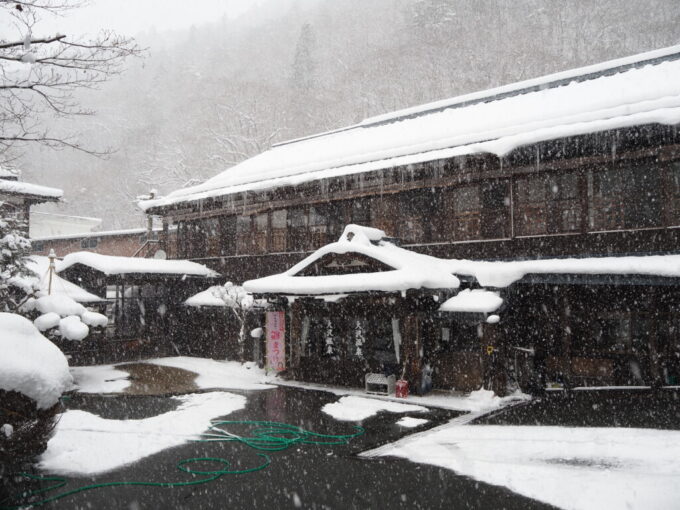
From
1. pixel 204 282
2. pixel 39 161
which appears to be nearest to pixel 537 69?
pixel 204 282

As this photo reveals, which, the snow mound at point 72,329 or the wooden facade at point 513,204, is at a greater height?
the wooden facade at point 513,204

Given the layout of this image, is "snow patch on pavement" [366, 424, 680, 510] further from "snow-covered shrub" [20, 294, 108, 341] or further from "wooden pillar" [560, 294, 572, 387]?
"snow-covered shrub" [20, 294, 108, 341]

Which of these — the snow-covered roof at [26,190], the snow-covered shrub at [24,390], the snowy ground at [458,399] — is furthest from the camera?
the snow-covered roof at [26,190]

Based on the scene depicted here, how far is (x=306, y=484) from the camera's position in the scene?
274 inches

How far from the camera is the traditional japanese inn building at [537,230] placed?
41.3 ft

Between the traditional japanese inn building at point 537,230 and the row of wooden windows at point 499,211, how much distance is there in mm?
46

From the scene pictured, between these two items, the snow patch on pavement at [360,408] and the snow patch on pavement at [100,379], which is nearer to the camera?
the snow patch on pavement at [360,408]

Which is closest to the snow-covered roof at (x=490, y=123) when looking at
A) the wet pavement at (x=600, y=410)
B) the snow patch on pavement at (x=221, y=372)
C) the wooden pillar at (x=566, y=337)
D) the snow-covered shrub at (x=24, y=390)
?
the wooden pillar at (x=566, y=337)

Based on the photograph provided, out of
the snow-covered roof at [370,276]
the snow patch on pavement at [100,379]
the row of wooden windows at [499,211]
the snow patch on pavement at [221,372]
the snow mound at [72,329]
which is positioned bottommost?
the snow patch on pavement at [221,372]

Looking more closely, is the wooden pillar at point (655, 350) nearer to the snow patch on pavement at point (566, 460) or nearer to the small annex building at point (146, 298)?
the snow patch on pavement at point (566, 460)

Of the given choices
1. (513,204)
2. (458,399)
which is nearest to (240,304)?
(458,399)

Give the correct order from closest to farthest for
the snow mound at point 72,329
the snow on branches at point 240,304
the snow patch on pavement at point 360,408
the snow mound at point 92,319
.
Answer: the snow patch on pavement at point 360,408, the snow mound at point 72,329, the snow mound at point 92,319, the snow on branches at point 240,304

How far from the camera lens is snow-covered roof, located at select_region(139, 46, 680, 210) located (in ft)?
43.4

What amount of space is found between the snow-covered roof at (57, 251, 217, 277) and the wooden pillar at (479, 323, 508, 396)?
41.1 feet
